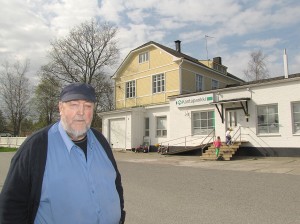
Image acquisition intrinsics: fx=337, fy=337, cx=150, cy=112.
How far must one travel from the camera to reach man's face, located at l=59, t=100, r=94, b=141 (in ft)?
8.89

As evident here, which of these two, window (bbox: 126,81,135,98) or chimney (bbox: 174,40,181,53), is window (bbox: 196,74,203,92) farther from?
chimney (bbox: 174,40,181,53)

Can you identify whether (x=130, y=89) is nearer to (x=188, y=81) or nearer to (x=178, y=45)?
(x=188, y=81)

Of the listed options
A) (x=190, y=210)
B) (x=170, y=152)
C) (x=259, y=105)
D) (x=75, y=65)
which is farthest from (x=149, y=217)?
(x=75, y=65)

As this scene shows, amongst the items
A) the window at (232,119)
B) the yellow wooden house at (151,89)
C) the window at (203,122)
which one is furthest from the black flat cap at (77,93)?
the yellow wooden house at (151,89)

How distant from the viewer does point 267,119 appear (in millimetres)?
20812

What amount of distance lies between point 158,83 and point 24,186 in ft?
95.3

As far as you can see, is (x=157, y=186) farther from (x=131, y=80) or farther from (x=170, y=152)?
(x=131, y=80)

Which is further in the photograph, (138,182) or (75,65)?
(75,65)

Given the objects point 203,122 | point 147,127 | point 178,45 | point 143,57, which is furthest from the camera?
point 178,45

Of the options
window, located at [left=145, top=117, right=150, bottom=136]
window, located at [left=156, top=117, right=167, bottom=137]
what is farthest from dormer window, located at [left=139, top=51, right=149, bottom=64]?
window, located at [left=156, top=117, right=167, bottom=137]

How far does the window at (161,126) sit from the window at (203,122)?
3.70m

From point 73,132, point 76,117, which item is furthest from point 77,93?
point 73,132

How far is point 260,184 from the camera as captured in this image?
1034cm

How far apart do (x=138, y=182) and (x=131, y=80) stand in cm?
2342
